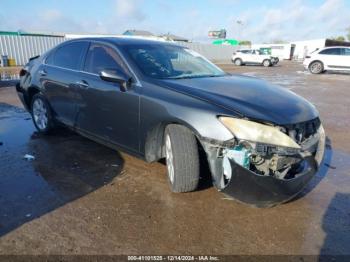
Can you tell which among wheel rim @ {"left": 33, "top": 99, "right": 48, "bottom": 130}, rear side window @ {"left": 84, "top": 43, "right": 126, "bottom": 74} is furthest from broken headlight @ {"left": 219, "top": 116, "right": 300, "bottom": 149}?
wheel rim @ {"left": 33, "top": 99, "right": 48, "bottom": 130}

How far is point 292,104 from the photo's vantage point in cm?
317

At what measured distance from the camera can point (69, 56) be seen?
4.64 metres

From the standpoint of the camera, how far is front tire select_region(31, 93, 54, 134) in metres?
5.11

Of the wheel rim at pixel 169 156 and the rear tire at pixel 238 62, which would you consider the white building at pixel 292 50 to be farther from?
the wheel rim at pixel 169 156

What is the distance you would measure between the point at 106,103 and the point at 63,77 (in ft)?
3.79

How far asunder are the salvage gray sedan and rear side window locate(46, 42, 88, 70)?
0.07ft

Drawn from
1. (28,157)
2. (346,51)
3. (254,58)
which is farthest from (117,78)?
(254,58)

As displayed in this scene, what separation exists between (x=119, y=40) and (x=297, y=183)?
2.76m

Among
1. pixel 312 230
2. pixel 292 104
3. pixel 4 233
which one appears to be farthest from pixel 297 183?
pixel 4 233

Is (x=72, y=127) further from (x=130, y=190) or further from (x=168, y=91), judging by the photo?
(x=168, y=91)

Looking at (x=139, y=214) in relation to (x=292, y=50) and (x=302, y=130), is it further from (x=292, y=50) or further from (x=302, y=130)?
(x=292, y=50)

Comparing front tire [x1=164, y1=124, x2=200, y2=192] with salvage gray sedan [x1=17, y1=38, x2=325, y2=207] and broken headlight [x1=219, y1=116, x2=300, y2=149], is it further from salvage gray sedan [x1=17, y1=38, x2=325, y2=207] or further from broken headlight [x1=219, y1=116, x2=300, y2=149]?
broken headlight [x1=219, y1=116, x2=300, y2=149]

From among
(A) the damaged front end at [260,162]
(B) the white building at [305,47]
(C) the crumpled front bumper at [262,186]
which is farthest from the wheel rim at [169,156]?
(B) the white building at [305,47]

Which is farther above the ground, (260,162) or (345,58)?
(345,58)
